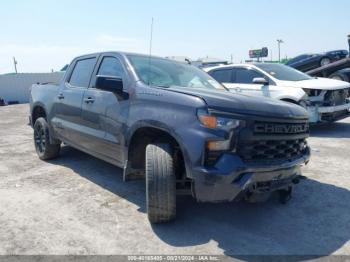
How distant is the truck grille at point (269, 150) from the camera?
332cm

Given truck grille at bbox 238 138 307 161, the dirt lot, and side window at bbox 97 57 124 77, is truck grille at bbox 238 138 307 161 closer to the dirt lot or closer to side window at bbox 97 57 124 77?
the dirt lot

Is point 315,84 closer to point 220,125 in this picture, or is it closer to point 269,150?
point 269,150

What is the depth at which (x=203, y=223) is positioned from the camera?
374cm

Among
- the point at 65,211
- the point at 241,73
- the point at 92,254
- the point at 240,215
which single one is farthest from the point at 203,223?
the point at 241,73

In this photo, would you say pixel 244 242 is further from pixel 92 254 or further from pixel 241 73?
pixel 241 73

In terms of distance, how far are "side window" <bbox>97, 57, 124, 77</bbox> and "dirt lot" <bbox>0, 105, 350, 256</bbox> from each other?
1496mm

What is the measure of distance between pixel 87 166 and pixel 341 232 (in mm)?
3892

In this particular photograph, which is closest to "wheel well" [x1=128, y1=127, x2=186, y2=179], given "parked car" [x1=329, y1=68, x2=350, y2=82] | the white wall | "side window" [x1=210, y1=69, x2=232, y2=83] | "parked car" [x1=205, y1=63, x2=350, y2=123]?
"parked car" [x1=205, y1=63, x2=350, y2=123]

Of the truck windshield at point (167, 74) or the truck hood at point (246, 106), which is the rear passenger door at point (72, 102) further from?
the truck hood at point (246, 106)

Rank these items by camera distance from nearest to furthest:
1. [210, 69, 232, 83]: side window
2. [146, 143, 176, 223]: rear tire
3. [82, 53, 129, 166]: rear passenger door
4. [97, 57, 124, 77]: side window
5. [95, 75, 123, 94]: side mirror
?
[146, 143, 176, 223]: rear tire, [95, 75, 123, 94]: side mirror, [82, 53, 129, 166]: rear passenger door, [97, 57, 124, 77]: side window, [210, 69, 232, 83]: side window

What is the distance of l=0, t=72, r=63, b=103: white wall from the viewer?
27.7 meters

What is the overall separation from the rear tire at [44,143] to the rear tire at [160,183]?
309 centimetres

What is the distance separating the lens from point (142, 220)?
12.5 ft

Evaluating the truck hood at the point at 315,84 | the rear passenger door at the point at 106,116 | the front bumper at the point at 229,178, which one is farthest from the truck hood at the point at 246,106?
the truck hood at the point at 315,84
